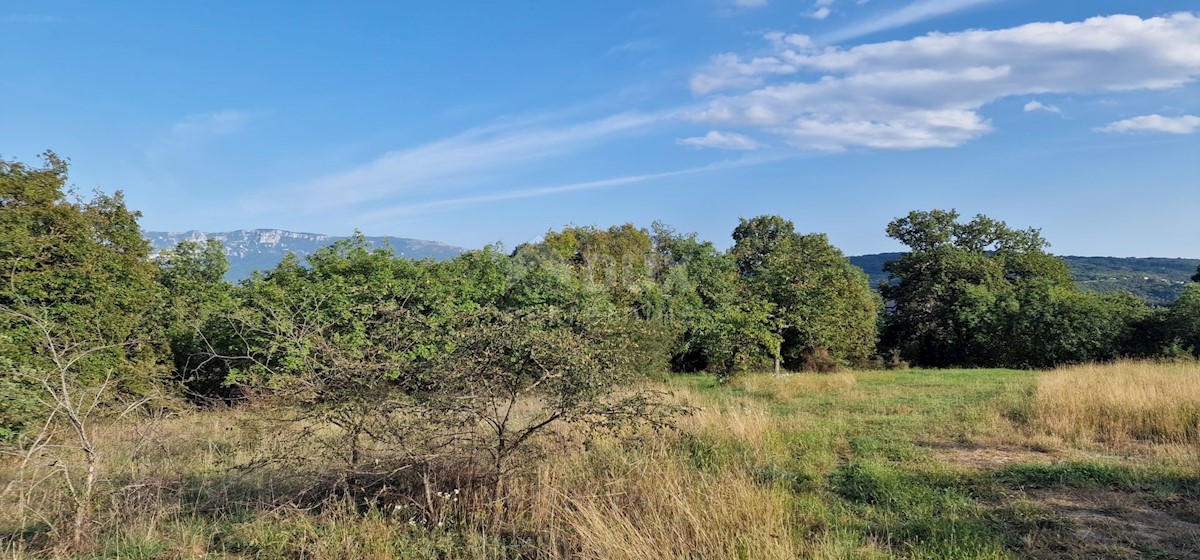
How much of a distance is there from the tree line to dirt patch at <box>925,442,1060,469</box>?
11.9 ft

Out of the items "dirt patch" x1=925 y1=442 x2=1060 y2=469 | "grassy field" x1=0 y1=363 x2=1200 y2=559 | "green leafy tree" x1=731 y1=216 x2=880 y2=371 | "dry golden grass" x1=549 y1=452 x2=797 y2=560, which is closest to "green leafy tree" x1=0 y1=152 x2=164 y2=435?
"grassy field" x1=0 y1=363 x2=1200 y2=559

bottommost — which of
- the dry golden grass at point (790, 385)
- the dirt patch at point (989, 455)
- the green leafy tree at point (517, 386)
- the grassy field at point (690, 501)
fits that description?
the dry golden grass at point (790, 385)

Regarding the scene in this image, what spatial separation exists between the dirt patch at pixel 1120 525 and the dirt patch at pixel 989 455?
1.02 metres

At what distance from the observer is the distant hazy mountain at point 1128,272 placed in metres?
66.6

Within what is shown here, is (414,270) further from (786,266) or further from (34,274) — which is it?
(786,266)

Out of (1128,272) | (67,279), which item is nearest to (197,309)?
(67,279)

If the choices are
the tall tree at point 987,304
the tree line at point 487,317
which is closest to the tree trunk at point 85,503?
the tree line at point 487,317

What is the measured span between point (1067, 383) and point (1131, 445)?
10.6 ft

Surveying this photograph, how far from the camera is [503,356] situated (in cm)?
516

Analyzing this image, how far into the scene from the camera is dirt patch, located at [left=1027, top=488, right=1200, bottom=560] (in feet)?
13.3

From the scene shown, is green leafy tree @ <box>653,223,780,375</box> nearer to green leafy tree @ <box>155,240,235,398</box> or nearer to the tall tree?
green leafy tree @ <box>155,240,235,398</box>

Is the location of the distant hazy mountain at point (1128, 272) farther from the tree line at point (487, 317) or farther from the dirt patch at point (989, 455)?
the dirt patch at point (989, 455)

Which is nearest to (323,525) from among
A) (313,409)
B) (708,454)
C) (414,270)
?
(313,409)

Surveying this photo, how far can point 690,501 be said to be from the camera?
472 centimetres
